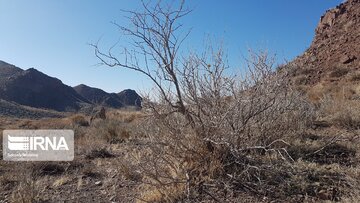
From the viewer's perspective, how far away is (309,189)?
4.45 m

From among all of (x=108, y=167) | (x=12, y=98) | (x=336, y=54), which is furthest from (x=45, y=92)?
(x=108, y=167)

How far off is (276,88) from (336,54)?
59.9ft

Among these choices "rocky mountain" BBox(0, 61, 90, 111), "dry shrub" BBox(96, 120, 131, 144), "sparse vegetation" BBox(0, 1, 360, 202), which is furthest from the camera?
"rocky mountain" BBox(0, 61, 90, 111)

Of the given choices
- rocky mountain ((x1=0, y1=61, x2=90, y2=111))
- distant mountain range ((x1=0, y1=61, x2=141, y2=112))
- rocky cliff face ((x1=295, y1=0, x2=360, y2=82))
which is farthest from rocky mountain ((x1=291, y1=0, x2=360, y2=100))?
rocky mountain ((x1=0, y1=61, x2=90, y2=111))

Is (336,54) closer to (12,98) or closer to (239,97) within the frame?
(239,97)

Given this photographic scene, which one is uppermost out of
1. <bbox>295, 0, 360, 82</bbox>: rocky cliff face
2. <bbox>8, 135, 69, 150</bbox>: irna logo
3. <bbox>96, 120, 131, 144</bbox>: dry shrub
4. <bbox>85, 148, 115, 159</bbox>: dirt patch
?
<bbox>295, 0, 360, 82</bbox>: rocky cliff face

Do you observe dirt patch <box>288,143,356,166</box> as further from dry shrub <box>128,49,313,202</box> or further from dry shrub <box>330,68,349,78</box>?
dry shrub <box>330,68,349,78</box>

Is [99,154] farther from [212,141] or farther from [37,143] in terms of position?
[212,141]

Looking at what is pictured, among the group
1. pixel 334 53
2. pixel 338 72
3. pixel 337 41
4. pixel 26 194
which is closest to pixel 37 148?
pixel 26 194

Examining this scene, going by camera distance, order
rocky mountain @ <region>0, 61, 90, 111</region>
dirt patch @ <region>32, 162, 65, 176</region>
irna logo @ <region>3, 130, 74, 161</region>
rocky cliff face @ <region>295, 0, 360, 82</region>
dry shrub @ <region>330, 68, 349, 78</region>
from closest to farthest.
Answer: dirt patch @ <region>32, 162, 65, 176</region> < irna logo @ <region>3, 130, 74, 161</region> < dry shrub @ <region>330, 68, 349, 78</region> < rocky cliff face @ <region>295, 0, 360, 82</region> < rocky mountain @ <region>0, 61, 90, 111</region>

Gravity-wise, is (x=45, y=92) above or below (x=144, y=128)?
above

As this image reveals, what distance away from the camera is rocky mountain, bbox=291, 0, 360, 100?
59.7 ft

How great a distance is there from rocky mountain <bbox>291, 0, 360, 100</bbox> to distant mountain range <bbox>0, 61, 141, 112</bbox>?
1305 inches

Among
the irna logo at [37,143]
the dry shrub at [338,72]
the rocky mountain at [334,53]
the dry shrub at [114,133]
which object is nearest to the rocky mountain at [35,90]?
the rocky mountain at [334,53]
